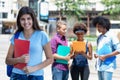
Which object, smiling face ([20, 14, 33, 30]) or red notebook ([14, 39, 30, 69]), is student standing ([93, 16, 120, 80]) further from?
red notebook ([14, 39, 30, 69])

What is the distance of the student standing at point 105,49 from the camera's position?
567 centimetres

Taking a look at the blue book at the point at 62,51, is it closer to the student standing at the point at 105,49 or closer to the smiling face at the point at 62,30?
the smiling face at the point at 62,30

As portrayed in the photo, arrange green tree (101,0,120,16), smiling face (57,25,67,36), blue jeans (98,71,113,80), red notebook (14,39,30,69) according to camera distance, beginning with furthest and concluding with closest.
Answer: green tree (101,0,120,16), smiling face (57,25,67,36), blue jeans (98,71,113,80), red notebook (14,39,30,69)

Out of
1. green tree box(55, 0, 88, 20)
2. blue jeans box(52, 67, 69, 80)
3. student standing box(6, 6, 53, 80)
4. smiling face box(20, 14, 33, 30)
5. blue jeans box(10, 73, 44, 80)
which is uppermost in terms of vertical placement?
smiling face box(20, 14, 33, 30)

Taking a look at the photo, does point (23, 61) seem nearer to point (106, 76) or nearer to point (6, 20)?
point (106, 76)

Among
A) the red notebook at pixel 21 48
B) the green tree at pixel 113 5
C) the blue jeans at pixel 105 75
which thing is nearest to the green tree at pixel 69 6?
the green tree at pixel 113 5

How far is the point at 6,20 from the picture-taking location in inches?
3184

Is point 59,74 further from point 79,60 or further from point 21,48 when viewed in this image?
point 21,48

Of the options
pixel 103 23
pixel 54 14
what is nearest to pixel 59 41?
pixel 103 23

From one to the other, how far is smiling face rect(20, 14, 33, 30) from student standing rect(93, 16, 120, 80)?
1790 millimetres

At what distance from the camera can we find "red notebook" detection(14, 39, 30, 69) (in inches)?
155

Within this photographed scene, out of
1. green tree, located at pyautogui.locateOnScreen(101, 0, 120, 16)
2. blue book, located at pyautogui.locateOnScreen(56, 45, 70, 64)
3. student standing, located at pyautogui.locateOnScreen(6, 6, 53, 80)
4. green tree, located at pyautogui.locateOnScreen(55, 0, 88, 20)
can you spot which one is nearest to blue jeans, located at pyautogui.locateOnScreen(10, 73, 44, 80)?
student standing, located at pyautogui.locateOnScreen(6, 6, 53, 80)

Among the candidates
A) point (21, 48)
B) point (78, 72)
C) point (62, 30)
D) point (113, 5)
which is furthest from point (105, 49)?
point (113, 5)

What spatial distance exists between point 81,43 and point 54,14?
66284 mm
